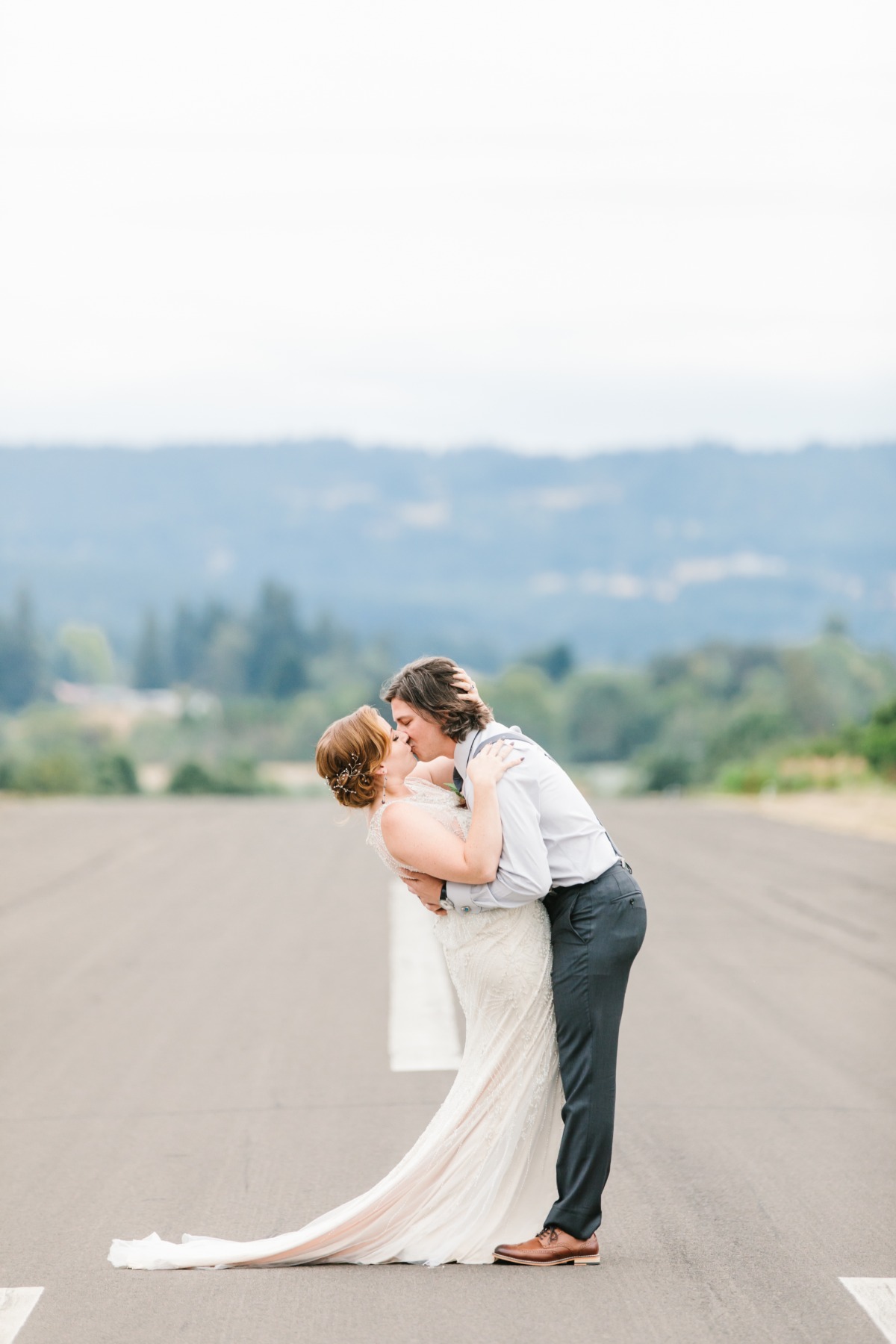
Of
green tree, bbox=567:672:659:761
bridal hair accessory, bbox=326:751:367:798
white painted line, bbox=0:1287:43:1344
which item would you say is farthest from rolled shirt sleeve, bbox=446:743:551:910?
green tree, bbox=567:672:659:761

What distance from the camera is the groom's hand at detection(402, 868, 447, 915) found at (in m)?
4.84

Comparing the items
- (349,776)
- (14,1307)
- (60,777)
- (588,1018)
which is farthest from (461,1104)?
(60,777)

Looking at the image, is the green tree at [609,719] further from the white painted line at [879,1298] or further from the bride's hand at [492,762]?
the bride's hand at [492,762]

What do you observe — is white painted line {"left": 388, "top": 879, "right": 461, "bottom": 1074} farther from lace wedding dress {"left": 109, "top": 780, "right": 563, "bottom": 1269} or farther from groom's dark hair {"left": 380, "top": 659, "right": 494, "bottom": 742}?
groom's dark hair {"left": 380, "top": 659, "right": 494, "bottom": 742}

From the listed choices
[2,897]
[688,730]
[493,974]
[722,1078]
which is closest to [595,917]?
[493,974]

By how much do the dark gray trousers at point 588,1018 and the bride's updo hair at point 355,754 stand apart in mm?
657

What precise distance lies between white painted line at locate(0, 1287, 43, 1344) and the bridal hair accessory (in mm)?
1679

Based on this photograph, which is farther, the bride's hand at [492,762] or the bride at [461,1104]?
the bride at [461,1104]

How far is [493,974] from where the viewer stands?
15.9 ft

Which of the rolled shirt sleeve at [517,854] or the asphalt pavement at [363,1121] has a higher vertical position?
the rolled shirt sleeve at [517,854]

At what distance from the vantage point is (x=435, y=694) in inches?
186

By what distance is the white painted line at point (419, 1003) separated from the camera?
8164 millimetres

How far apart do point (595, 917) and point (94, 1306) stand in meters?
1.79

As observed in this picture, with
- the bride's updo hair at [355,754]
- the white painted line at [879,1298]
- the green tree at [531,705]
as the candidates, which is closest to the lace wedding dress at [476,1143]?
the bride's updo hair at [355,754]
